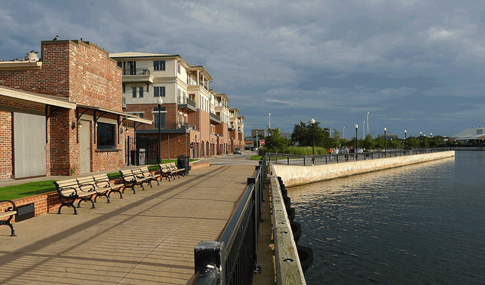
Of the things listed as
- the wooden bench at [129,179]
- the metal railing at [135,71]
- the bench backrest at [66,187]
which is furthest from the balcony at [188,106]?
the bench backrest at [66,187]

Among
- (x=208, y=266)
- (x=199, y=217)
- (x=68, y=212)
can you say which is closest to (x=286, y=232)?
(x=208, y=266)

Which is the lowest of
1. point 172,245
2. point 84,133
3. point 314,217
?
point 314,217

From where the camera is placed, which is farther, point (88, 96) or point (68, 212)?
point (88, 96)

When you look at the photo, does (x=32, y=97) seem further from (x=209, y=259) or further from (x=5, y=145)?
(x=209, y=259)

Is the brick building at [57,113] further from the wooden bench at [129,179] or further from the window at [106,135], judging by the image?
the wooden bench at [129,179]

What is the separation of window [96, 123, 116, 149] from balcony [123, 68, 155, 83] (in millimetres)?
25174

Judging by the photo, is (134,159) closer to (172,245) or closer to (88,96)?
(88,96)

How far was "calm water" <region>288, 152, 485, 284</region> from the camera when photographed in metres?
9.49

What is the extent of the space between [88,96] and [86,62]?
6.04 feet

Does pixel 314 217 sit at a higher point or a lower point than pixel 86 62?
lower

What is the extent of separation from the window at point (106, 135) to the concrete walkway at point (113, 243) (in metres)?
9.38

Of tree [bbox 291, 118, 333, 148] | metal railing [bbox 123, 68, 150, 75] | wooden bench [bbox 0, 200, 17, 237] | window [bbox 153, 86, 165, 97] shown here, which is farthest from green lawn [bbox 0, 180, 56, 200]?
tree [bbox 291, 118, 333, 148]

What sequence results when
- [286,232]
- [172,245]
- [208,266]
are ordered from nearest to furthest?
[208,266] → [286,232] → [172,245]

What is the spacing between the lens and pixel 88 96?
1761 cm
